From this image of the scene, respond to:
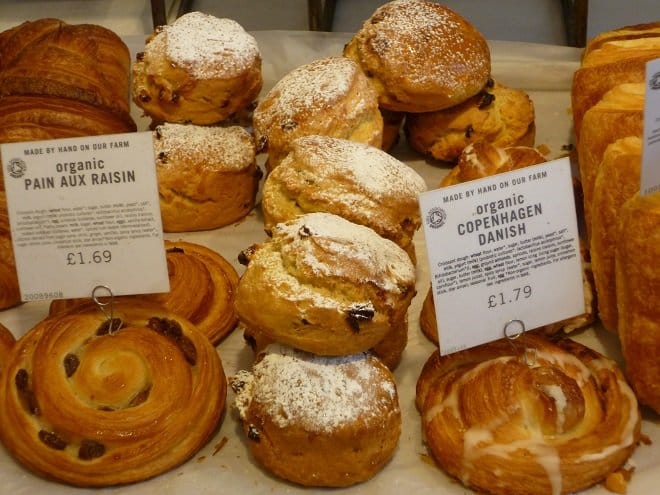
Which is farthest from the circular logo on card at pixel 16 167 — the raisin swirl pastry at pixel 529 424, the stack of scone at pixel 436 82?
the stack of scone at pixel 436 82

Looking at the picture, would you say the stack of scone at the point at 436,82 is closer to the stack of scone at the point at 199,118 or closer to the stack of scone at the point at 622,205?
the stack of scone at the point at 622,205

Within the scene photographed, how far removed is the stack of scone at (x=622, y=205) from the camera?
182cm

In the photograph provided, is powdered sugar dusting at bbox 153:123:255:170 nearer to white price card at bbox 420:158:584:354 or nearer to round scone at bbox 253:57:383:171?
round scone at bbox 253:57:383:171

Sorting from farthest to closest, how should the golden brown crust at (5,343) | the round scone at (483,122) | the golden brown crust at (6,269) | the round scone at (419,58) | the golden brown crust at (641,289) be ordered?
the round scone at (483,122) → the round scone at (419,58) → the golden brown crust at (6,269) → the golden brown crust at (5,343) → the golden brown crust at (641,289)

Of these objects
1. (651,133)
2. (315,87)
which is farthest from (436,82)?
(651,133)

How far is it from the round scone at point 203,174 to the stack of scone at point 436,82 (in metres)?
0.49

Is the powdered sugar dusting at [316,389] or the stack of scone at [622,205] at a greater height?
the stack of scone at [622,205]

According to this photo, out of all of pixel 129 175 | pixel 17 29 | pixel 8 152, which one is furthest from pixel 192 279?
pixel 17 29

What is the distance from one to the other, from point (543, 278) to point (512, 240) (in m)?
0.13

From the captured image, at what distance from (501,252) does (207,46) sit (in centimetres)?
129

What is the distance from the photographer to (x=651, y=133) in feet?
5.72

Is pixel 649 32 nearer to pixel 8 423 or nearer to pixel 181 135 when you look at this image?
pixel 181 135

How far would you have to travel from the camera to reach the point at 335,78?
2.44 m

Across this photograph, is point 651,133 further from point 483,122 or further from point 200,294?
point 200,294
